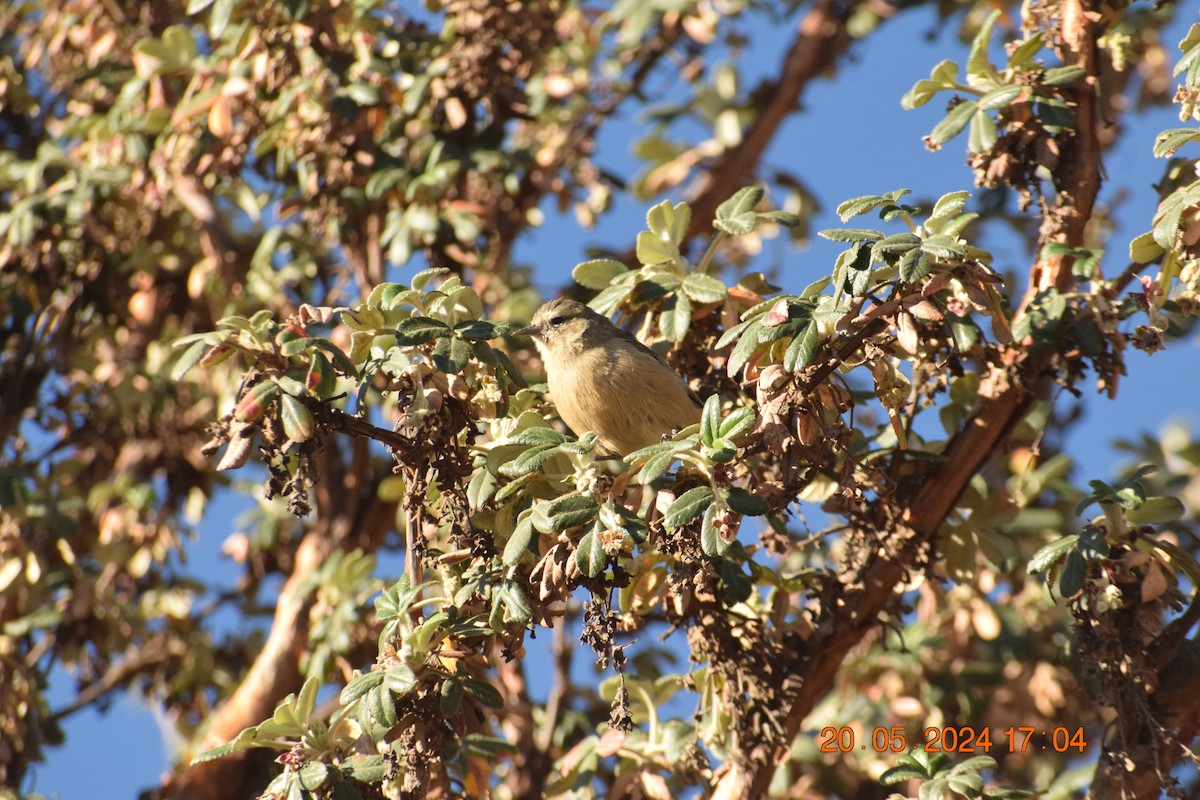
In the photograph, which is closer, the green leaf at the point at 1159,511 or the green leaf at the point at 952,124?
the green leaf at the point at 1159,511

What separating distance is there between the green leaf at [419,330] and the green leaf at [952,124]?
55.8 inches

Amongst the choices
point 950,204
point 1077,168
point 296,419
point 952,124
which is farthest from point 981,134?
point 296,419

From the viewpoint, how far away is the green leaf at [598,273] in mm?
3506

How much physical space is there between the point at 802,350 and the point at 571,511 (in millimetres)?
614

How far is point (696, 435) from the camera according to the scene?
279 centimetres

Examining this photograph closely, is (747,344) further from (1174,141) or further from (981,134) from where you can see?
(1174,141)

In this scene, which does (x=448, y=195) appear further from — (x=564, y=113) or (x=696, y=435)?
(x=696, y=435)

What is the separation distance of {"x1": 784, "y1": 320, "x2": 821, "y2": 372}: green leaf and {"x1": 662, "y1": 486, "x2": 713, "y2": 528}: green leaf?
0.33 m

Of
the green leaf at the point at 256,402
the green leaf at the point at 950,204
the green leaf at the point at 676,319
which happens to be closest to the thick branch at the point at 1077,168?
the green leaf at the point at 950,204

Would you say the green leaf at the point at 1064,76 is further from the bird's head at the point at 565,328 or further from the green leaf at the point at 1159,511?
the bird's head at the point at 565,328

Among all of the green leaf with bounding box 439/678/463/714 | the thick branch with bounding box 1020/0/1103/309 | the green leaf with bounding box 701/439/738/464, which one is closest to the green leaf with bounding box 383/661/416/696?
the green leaf with bounding box 439/678/463/714

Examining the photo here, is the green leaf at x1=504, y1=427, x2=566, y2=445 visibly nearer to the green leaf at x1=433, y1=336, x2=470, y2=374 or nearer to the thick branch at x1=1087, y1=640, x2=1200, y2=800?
the green leaf at x1=433, y1=336, x2=470, y2=374

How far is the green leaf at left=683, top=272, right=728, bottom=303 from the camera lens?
3.29m

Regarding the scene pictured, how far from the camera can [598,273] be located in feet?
11.7
